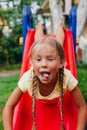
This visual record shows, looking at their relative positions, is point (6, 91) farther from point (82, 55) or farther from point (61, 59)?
point (82, 55)

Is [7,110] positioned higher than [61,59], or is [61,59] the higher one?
[61,59]

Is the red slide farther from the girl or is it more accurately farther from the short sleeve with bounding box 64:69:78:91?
the short sleeve with bounding box 64:69:78:91

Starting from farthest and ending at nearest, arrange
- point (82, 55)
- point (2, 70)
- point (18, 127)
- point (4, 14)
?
point (4, 14), point (82, 55), point (2, 70), point (18, 127)

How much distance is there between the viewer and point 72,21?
4.85 meters

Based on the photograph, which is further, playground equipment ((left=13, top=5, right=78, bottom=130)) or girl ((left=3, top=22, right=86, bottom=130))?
playground equipment ((left=13, top=5, right=78, bottom=130))

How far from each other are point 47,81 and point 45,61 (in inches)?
5.6

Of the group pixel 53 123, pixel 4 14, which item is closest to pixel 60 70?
pixel 53 123

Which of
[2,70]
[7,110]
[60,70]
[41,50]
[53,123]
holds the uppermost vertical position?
[41,50]

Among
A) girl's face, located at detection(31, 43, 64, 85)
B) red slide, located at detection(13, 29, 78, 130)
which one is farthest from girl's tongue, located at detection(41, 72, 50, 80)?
red slide, located at detection(13, 29, 78, 130)

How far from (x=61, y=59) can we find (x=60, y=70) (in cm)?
16

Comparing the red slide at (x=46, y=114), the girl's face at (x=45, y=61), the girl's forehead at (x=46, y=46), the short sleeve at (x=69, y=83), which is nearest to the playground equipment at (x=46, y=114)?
the red slide at (x=46, y=114)

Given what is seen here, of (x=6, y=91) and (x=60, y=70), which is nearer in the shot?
(x=60, y=70)

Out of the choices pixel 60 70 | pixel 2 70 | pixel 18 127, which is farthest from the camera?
pixel 2 70

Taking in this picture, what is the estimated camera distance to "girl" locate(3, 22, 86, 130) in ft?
8.06
